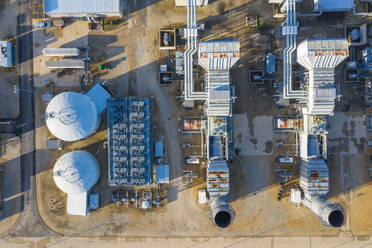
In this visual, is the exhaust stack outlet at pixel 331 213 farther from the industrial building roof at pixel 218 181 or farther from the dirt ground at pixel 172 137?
the industrial building roof at pixel 218 181

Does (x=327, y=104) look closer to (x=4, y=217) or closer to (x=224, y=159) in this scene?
(x=224, y=159)

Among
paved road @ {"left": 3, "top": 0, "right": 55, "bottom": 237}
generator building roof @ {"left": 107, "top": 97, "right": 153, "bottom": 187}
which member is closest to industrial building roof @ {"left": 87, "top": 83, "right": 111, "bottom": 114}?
generator building roof @ {"left": 107, "top": 97, "right": 153, "bottom": 187}

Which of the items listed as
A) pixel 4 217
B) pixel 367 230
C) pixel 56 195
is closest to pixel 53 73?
pixel 56 195

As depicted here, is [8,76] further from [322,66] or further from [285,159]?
[322,66]

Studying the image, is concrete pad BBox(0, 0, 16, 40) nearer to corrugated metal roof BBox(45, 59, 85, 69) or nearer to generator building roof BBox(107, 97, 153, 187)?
corrugated metal roof BBox(45, 59, 85, 69)

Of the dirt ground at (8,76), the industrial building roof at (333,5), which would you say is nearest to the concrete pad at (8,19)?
the dirt ground at (8,76)
